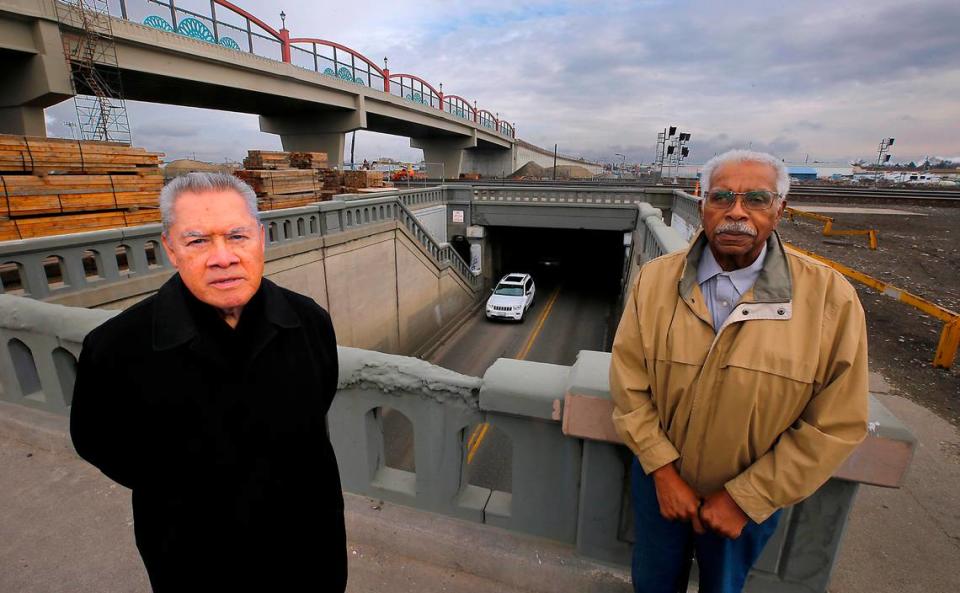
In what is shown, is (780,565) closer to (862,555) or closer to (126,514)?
(862,555)

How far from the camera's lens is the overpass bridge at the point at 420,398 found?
7.02 ft

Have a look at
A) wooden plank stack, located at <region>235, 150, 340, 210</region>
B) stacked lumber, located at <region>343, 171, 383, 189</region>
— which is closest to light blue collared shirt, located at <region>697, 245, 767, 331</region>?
wooden plank stack, located at <region>235, 150, 340, 210</region>

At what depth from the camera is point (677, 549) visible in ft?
6.29

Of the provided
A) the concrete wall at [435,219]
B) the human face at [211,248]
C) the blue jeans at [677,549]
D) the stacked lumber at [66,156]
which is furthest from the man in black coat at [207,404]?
the concrete wall at [435,219]

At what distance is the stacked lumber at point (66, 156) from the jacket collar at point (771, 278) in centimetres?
974

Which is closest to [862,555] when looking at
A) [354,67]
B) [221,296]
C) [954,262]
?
[221,296]

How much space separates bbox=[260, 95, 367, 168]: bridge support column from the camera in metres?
26.6

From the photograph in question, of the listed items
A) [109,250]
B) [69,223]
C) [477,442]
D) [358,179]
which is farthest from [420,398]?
[358,179]

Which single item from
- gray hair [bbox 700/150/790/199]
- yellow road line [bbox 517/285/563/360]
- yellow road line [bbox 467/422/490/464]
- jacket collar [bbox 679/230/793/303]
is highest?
gray hair [bbox 700/150/790/199]

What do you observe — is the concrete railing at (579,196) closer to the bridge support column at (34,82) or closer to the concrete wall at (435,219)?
the concrete wall at (435,219)

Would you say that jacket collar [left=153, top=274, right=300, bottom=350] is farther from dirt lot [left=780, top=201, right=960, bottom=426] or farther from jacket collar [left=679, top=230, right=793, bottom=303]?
dirt lot [left=780, top=201, right=960, bottom=426]

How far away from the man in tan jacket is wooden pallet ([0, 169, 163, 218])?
936 centimetres

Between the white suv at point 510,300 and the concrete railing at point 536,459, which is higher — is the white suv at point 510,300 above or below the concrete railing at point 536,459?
below

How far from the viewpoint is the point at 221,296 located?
1442mm
